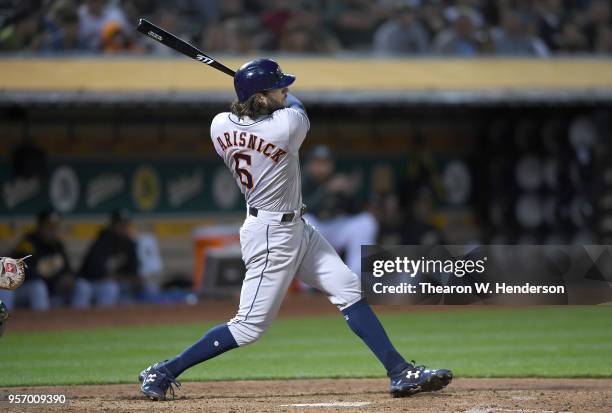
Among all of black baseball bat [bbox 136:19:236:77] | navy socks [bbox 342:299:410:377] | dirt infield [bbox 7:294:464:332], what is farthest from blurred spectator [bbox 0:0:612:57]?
navy socks [bbox 342:299:410:377]

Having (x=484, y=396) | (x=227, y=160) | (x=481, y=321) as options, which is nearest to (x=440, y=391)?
(x=484, y=396)

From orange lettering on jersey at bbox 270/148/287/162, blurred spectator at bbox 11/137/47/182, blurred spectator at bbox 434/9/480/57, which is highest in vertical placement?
blurred spectator at bbox 434/9/480/57

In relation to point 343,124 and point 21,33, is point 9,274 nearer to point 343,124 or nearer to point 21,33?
point 21,33

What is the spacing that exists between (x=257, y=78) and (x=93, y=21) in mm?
6822

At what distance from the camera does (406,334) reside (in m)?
9.19

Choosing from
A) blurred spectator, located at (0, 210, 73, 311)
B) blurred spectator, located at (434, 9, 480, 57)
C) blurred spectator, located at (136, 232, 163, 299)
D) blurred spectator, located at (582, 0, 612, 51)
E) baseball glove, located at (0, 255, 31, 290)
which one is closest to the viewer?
baseball glove, located at (0, 255, 31, 290)

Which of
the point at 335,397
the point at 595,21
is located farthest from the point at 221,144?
the point at 595,21

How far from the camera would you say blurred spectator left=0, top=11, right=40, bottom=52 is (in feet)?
35.2

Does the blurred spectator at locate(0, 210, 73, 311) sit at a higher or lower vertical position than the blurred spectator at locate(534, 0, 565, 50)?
lower

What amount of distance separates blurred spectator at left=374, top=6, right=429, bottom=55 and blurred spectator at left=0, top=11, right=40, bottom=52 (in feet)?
12.6

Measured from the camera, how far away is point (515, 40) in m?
13.4

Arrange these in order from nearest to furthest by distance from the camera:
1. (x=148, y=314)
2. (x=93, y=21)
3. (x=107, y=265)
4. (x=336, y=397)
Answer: (x=336, y=397) < (x=148, y=314) < (x=93, y=21) < (x=107, y=265)

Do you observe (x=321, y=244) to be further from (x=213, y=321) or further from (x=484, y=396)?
(x=213, y=321)

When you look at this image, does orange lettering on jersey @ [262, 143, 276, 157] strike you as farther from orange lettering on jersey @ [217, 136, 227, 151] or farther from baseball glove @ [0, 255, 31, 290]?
baseball glove @ [0, 255, 31, 290]
